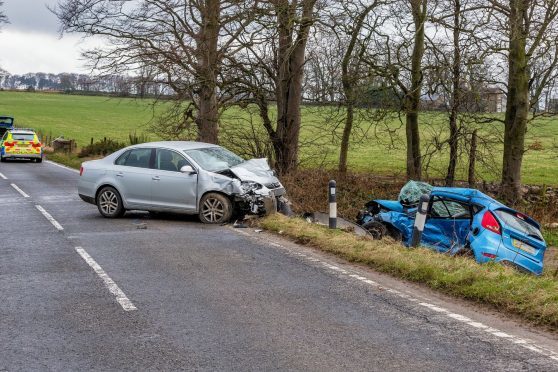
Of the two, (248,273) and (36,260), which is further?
(36,260)

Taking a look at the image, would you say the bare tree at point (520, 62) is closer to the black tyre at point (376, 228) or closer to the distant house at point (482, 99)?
the distant house at point (482, 99)

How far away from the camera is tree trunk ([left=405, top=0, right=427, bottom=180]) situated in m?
19.9

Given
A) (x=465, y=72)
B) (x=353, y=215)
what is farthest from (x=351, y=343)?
(x=465, y=72)

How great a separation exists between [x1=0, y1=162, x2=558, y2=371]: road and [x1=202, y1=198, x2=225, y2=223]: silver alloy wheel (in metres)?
2.12

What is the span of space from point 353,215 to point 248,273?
34.1 feet

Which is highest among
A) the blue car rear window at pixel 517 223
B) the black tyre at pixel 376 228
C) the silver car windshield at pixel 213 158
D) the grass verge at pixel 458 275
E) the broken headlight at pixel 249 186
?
the silver car windshield at pixel 213 158

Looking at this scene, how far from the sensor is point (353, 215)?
740 inches

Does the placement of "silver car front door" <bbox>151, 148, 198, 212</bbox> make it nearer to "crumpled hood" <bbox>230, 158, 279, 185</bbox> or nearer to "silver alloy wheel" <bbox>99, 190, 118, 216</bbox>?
"crumpled hood" <bbox>230, 158, 279, 185</bbox>

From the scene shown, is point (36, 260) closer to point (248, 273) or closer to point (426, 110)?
point (248, 273)

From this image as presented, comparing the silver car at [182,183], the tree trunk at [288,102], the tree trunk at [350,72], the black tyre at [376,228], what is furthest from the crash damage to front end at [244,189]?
the tree trunk at [350,72]

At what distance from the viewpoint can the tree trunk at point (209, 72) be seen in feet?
69.9

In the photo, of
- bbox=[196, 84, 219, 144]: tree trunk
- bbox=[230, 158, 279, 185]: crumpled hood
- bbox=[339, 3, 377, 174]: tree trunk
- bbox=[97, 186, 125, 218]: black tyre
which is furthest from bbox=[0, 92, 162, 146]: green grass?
bbox=[230, 158, 279, 185]: crumpled hood

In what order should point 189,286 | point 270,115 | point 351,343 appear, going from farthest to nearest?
point 270,115
point 189,286
point 351,343

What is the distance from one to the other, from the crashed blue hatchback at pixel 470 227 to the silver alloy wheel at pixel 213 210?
292cm
